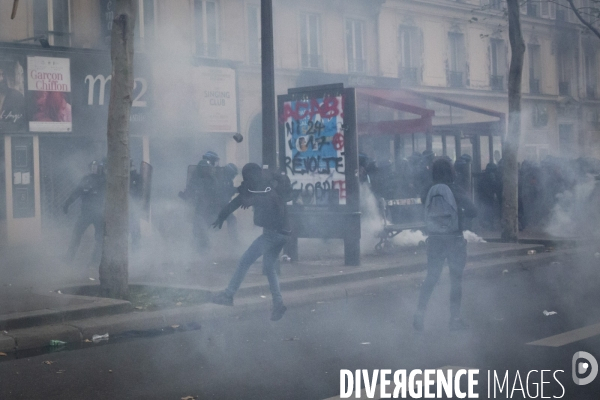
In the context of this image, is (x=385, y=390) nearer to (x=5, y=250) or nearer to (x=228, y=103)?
(x=5, y=250)

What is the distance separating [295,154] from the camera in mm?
10969

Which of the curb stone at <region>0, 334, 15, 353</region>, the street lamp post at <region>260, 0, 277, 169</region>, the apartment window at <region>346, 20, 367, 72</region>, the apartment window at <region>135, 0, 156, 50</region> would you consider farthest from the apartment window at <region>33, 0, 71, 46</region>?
the curb stone at <region>0, 334, 15, 353</region>

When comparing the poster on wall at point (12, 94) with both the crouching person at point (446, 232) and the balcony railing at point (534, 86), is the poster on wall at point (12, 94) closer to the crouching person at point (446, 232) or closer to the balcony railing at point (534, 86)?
the crouching person at point (446, 232)

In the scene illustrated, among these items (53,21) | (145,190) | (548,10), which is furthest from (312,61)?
(548,10)

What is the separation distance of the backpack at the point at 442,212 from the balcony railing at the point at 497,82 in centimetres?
2143

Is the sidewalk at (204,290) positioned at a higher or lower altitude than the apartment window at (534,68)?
lower

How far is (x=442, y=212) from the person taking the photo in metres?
6.62

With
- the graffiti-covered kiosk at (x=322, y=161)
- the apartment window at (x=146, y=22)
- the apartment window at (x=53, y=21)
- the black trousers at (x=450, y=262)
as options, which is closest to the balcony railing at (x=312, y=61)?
the apartment window at (x=146, y=22)

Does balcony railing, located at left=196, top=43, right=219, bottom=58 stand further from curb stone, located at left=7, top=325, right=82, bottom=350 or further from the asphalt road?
curb stone, located at left=7, top=325, right=82, bottom=350

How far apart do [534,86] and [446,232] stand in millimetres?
23820

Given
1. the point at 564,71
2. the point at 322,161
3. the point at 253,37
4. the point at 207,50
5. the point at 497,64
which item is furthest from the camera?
the point at 564,71

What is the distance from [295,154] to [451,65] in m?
16.0

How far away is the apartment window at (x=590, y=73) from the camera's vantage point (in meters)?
31.2

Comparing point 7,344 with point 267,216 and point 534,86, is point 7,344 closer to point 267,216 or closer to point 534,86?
point 267,216
